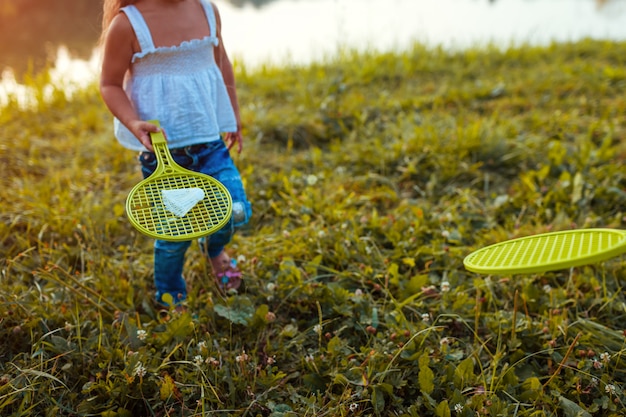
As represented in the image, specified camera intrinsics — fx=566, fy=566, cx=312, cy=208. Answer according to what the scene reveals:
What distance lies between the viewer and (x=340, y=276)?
2.28 m

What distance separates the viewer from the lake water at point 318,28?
17.9ft

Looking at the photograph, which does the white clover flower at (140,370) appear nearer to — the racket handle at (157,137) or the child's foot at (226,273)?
the child's foot at (226,273)

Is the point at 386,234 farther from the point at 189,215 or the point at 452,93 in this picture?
the point at 452,93

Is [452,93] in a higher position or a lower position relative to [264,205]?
higher

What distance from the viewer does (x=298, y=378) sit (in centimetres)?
186

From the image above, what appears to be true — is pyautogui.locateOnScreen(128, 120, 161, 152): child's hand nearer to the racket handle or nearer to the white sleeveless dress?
the racket handle

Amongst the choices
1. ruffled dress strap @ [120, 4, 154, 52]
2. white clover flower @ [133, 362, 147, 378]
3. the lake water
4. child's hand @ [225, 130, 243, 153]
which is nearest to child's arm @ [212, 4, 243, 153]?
child's hand @ [225, 130, 243, 153]

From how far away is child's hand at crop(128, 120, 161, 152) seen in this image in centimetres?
180

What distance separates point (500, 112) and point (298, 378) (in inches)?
111

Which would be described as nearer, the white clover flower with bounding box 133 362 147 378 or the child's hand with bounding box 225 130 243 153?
the white clover flower with bounding box 133 362 147 378

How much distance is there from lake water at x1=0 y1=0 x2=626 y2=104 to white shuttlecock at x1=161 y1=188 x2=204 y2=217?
331 cm

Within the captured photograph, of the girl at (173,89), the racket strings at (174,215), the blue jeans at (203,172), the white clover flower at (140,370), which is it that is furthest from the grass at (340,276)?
the racket strings at (174,215)

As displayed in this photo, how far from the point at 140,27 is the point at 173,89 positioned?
0.23 meters

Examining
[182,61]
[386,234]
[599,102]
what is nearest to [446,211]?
[386,234]
